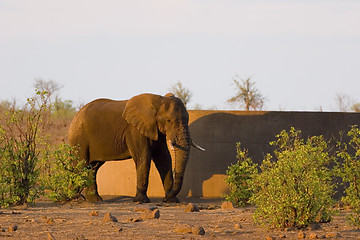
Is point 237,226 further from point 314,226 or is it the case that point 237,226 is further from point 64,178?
point 64,178

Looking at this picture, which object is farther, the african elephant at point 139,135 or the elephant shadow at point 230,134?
the elephant shadow at point 230,134

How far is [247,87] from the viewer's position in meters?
31.3

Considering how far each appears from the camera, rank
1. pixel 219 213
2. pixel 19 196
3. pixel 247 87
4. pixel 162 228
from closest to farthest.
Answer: pixel 162 228, pixel 219 213, pixel 19 196, pixel 247 87

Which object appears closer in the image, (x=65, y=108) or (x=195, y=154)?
(x=195, y=154)

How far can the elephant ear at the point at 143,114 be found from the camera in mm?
15625

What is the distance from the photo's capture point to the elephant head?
49.4 ft

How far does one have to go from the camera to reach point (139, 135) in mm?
15820

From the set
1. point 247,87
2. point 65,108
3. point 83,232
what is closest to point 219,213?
point 83,232

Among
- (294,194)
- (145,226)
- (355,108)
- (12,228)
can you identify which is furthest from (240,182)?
(355,108)

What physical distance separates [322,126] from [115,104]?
5.02 metres

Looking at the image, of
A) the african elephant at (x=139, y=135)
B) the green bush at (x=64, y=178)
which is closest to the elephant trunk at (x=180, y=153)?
the african elephant at (x=139, y=135)

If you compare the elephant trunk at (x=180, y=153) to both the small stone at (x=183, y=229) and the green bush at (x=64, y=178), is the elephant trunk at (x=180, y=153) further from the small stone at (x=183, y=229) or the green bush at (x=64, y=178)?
the small stone at (x=183, y=229)

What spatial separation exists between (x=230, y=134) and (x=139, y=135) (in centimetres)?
230

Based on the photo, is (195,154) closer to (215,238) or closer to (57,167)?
(57,167)
